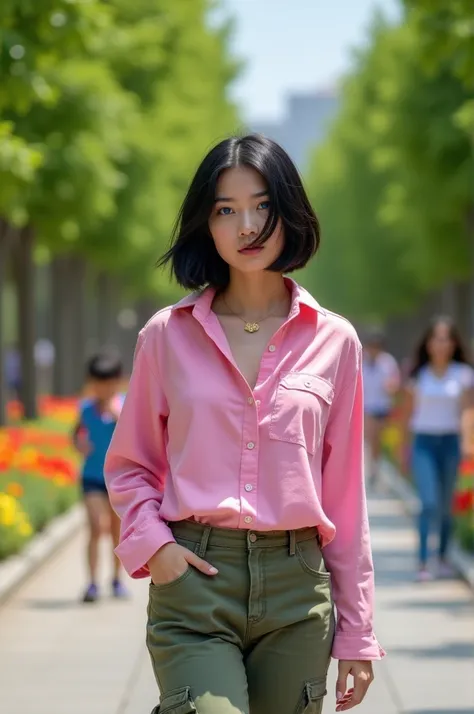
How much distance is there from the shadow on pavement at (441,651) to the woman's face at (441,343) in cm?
338

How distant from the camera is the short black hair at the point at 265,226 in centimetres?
415

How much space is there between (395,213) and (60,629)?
21172 mm

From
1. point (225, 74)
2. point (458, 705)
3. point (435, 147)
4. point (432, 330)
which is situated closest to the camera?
point (458, 705)


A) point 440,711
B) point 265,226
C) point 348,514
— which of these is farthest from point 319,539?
point 440,711

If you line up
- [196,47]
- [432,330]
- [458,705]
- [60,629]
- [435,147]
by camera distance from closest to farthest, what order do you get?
[458,705], [60,629], [432,330], [435,147], [196,47]

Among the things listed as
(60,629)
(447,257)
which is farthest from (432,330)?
(447,257)

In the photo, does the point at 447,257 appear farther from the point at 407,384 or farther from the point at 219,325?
the point at 219,325

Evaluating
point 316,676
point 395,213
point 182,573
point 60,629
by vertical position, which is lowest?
point 60,629

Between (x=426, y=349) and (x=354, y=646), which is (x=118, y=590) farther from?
(x=354, y=646)

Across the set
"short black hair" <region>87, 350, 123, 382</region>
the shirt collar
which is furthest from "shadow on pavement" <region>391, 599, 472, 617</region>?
the shirt collar

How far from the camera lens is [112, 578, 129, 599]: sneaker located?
1201 centimetres

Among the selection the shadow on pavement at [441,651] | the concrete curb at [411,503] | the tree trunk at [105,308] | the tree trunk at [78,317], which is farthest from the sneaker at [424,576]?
the tree trunk at [105,308]

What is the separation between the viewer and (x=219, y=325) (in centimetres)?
419

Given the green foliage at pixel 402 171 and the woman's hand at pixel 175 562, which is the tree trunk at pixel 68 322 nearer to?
the green foliage at pixel 402 171
